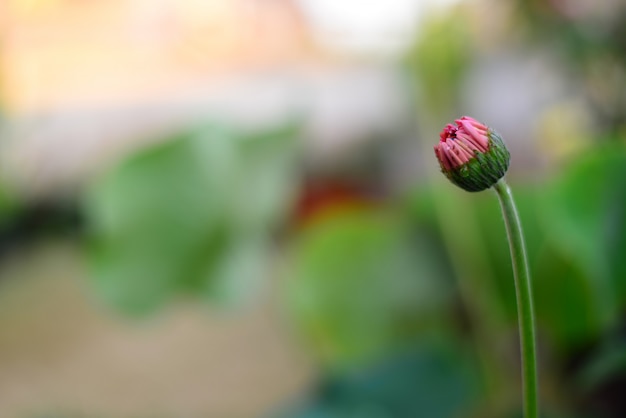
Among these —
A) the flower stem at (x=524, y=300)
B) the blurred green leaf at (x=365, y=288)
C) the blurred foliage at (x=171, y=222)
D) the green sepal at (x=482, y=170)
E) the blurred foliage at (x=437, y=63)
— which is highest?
the blurred foliage at (x=437, y=63)

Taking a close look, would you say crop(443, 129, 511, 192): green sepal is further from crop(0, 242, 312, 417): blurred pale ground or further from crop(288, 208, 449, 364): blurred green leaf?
crop(0, 242, 312, 417): blurred pale ground

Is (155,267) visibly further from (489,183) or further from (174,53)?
(174,53)

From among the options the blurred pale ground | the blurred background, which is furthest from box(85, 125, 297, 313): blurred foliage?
the blurred pale ground

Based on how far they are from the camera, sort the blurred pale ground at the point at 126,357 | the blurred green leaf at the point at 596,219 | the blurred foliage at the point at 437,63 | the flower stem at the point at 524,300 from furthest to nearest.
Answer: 1. the blurred pale ground at the point at 126,357
2. the blurred foliage at the point at 437,63
3. the blurred green leaf at the point at 596,219
4. the flower stem at the point at 524,300

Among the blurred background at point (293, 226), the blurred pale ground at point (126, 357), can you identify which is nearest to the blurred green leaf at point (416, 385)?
the blurred background at point (293, 226)

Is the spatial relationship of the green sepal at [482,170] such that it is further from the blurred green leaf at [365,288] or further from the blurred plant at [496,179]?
the blurred green leaf at [365,288]

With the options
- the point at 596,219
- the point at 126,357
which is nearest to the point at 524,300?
the point at 596,219
